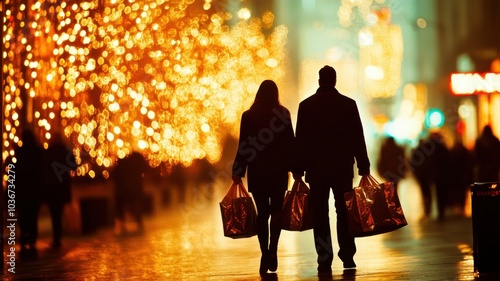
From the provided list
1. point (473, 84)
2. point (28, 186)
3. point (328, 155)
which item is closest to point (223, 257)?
point (328, 155)

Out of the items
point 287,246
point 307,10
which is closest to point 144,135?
point 287,246

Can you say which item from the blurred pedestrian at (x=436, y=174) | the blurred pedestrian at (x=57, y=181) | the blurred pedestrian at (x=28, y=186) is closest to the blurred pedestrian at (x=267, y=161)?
the blurred pedestrian at (x=57, y=181)

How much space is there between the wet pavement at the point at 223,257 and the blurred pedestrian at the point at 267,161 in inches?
15.0

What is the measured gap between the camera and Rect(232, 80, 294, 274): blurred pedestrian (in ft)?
32.3

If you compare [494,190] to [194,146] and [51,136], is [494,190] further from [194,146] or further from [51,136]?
[194,146]

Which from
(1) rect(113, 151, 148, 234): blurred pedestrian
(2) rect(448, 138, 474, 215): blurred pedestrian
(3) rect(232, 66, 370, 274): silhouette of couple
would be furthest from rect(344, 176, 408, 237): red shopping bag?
(2) rect(448, 138, 474, 215): blurred pedestrian

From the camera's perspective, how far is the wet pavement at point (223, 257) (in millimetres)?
9891

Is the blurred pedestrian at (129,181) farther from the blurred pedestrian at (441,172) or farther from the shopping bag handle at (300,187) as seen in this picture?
the shopping bag handle at (300,187)

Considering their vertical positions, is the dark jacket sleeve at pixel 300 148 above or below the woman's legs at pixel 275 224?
above

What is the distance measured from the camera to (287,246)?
13.6 metres

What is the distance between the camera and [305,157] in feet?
32.8

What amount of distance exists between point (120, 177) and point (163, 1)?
177 inches

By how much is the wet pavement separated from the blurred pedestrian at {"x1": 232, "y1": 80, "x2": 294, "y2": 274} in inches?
15.0

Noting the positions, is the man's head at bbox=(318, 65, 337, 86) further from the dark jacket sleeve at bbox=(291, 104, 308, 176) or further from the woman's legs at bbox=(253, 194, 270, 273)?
the woman's legs at bbox=(253, 194, 270, 273)
